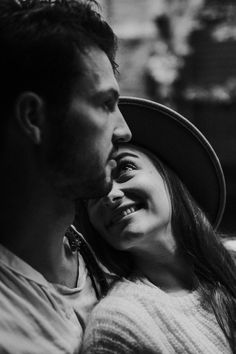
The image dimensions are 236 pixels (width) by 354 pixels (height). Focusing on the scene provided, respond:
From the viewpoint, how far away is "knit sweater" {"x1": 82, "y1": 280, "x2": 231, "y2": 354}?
1297 mm

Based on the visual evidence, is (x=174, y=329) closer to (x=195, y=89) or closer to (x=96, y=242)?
(x=96, y=242)

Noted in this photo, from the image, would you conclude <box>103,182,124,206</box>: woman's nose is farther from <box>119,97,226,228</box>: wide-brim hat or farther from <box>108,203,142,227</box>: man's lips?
<box>119,97,226,228</box>: wide-brim hat

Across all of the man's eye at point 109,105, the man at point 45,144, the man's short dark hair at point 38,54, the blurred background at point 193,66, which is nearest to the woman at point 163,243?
the man at point 45,144

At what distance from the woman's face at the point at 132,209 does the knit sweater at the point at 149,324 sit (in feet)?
0.35

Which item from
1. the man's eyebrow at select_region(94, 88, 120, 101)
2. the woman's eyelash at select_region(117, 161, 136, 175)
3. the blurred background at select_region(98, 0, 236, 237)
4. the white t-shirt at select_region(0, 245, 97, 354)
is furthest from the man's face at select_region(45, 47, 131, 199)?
the blurred background at select_region(98, 0, 236, 237)

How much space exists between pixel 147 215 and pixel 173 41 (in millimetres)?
4357

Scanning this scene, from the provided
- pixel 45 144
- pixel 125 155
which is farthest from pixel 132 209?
pixel 45 144

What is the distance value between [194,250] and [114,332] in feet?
1.31

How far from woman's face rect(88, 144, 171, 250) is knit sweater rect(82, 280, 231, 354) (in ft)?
0.35

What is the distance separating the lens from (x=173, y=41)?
5.68m

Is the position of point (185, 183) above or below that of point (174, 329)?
above

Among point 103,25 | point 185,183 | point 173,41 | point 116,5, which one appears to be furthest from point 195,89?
point 103,25

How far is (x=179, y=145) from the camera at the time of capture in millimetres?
1682

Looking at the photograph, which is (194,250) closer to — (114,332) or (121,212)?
(121,212)
